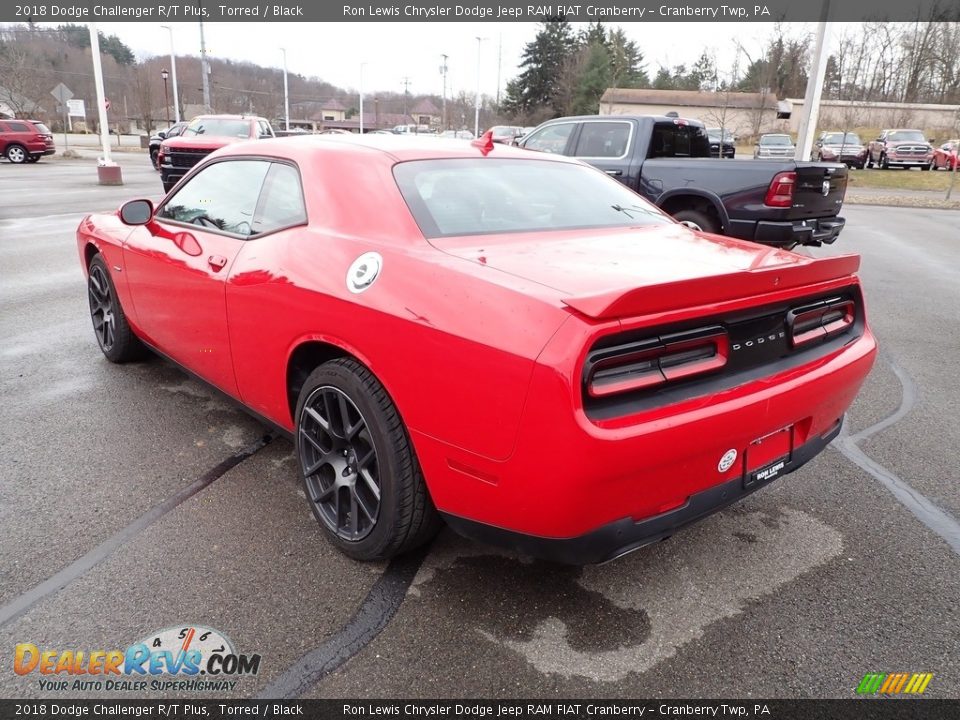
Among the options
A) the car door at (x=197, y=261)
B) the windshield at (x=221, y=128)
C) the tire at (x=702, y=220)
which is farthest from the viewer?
the windshield at (x=221, y=128)

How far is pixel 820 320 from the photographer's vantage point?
267 centimetres

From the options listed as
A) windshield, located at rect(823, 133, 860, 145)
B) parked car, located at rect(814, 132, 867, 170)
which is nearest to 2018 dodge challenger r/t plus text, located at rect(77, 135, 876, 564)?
parked car, located at rect(814, 132, 867, 170)

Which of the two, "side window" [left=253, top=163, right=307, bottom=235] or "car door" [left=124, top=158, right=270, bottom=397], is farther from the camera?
"car door" [left=124, top=158, right=270, bottom=397]

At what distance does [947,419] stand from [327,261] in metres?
3.81

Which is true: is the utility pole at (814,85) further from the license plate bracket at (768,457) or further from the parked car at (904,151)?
the parked car at (904,151)

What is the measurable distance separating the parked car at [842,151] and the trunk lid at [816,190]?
84.1 feet

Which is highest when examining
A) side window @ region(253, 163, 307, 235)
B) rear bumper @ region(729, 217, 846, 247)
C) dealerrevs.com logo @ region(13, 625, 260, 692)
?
side window @ region(253, 163, 307, 235)

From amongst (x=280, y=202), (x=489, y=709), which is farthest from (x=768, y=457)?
(x=280, y=202)

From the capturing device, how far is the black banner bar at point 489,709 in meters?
1.95

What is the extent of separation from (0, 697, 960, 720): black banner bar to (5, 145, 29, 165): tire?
31294 millimetres

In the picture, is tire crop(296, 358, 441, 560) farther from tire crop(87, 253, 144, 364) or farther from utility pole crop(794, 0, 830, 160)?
utility pole crop(794, 0, 830, 160)

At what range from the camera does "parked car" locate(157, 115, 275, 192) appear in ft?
47.1

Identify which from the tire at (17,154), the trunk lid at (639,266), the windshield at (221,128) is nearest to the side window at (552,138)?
the trunk lid at (639,266)

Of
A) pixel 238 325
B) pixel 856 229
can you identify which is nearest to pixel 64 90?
pixel 856 229
